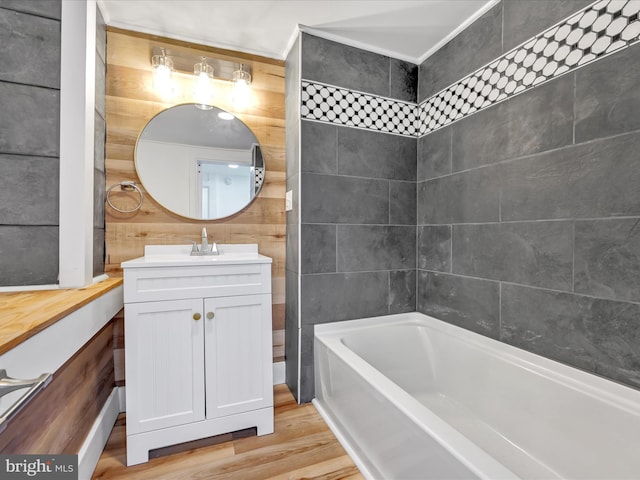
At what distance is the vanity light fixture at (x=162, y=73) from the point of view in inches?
71.2

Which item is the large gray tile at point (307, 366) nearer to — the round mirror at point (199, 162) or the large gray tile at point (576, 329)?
the round mirror at point (199, 162)

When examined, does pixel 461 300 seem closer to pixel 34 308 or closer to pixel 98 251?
pixel 34 308

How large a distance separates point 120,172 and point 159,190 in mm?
239

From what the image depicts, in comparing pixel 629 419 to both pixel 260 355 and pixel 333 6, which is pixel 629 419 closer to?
pixel 260 355

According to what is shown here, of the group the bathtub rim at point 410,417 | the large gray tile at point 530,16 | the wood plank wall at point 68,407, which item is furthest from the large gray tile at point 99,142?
the large gray tile at point 530,16

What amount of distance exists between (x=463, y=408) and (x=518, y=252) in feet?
2.99

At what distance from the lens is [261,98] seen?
6.82 feet

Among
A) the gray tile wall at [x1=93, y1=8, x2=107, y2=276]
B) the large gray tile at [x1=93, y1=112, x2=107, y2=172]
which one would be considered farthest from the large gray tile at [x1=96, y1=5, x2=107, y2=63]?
the large gray tile at [x1=93, y1=112, x2=107, y2=172]

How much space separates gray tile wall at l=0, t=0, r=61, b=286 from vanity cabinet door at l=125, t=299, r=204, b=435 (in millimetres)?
468

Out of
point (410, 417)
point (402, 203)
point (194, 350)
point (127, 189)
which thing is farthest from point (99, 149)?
point (410, 417)

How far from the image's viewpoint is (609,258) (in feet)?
3.78

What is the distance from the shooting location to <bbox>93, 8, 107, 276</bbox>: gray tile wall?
158cm

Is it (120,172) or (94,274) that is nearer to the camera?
(94,274)

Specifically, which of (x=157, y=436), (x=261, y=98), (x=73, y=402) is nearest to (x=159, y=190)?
(x=261, y=98)
